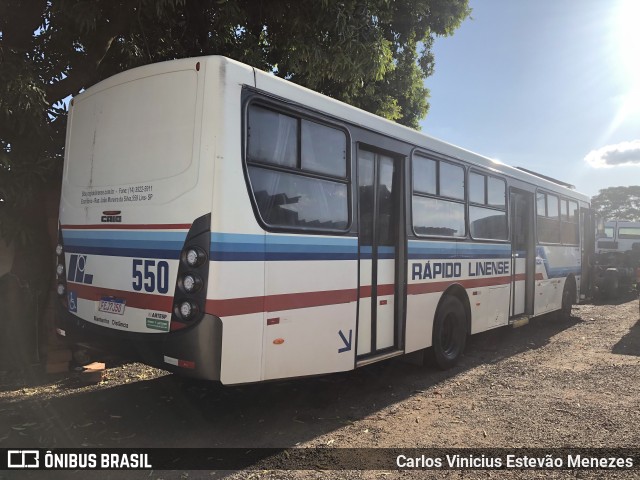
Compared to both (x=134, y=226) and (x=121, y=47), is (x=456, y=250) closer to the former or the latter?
(x=134, y=226)

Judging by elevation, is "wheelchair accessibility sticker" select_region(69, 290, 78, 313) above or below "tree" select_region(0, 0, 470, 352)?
below

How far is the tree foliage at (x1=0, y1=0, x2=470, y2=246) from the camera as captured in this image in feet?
16.6

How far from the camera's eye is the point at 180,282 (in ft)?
12.0

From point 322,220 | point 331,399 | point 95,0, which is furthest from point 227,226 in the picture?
point 95,0

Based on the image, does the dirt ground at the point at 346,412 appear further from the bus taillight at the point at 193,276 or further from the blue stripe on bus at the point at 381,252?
the blue stripe on bus at the point at 381,252

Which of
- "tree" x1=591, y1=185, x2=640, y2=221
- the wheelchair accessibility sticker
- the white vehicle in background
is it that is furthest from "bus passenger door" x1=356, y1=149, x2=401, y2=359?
Answer: "tree" x1=591, y1=185, x2=640, y2=221

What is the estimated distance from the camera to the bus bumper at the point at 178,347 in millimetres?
3521

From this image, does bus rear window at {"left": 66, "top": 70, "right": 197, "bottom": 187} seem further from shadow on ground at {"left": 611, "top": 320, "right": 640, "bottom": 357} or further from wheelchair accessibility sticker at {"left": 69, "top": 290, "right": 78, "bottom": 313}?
shadow on ground at {"left": 611, "top": 320, "right": 640, "bottom": 357}

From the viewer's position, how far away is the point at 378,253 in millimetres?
5277

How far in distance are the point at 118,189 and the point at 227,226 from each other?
1.34 meters

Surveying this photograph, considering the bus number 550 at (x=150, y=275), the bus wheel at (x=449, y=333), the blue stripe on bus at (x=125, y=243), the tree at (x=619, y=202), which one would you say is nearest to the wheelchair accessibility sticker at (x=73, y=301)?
the blue stripe on bus at (x=125, y=243)

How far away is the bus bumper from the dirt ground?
0.76 meters

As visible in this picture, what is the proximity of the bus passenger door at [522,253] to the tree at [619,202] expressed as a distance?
6597 cm

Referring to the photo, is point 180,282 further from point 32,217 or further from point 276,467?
point 32,217
